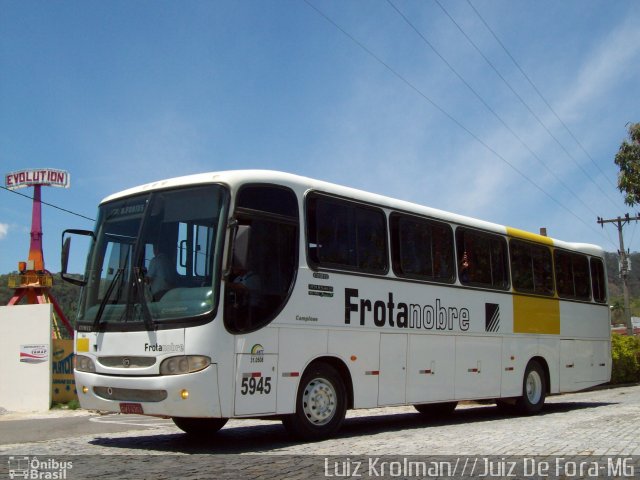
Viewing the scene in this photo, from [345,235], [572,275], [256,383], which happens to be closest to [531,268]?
[572,275]

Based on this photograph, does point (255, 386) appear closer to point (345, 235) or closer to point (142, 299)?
point (142, 299)

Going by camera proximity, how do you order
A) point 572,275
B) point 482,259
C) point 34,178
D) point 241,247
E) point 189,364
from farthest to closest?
point 34,178, point 572,275, point 482,259, point 241,247, point 189,364

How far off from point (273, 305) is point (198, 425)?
248cm

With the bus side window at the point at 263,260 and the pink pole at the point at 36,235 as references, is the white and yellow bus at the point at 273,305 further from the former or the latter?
the pink pole at the point at 36,235

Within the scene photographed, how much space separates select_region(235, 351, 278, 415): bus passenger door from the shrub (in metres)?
22.9

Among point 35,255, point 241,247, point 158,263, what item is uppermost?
point 35,255

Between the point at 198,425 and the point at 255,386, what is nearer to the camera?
the point at 255,386

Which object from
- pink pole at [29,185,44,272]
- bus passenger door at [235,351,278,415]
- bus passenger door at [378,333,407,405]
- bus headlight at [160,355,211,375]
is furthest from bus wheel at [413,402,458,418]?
pink pole at [29,185,44,272]

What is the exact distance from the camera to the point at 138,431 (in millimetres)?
12180

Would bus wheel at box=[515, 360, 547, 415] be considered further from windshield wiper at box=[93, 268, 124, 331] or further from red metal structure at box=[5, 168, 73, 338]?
red metal structure at box=[5, 168, 73, 338]

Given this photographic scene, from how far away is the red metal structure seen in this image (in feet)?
170

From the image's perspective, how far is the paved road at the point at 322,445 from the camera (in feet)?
24.2

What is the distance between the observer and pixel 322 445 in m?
9.18

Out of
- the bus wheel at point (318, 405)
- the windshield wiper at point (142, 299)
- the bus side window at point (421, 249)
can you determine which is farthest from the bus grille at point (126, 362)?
the bus side window at point (421, 249)
